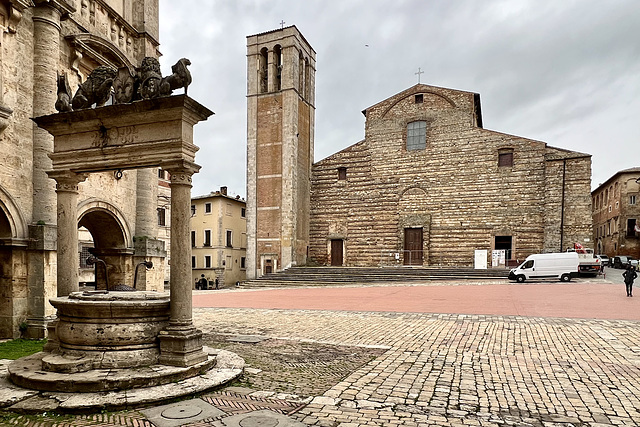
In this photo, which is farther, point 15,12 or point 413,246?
point 413,246

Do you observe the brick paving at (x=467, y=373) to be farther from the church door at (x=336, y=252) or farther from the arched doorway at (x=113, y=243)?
the church door at (x=336, y=252)

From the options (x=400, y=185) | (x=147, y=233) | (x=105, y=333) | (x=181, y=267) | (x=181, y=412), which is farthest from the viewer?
(x=400, y=185)

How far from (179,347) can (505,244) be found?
2992 cm

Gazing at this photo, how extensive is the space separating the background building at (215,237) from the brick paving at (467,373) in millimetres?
31203

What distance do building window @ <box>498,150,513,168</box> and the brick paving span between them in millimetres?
21525

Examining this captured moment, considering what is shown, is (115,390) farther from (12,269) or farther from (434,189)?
(434,189)

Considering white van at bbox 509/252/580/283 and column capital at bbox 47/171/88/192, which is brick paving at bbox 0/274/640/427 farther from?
white van at bbox 509/252/580/283

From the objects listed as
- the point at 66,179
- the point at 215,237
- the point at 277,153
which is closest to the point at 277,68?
the point at 277,153

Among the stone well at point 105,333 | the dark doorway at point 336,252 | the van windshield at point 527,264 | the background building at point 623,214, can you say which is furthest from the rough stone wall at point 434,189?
the stone well at point 105,333


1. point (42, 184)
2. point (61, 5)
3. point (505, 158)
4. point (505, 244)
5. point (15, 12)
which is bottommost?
point (505, 244)

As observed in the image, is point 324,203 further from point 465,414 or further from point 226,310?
point 465,414

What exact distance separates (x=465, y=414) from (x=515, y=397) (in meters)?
1.03

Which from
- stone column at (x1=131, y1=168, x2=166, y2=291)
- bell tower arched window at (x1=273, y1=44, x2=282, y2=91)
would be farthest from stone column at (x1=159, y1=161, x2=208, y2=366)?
bell tower arched window at (x1=273, y1=44, x2=282, y2=91)

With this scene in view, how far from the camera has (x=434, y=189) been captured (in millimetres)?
33250
